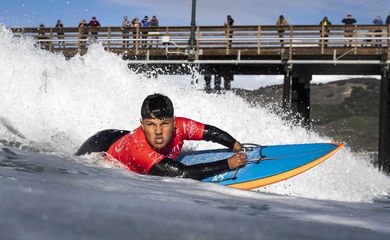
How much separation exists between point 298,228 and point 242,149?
371cm

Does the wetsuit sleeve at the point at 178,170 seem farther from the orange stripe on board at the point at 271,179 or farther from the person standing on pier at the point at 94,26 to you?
the person standing on pier at the point at 94,26

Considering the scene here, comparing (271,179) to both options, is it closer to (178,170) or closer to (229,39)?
(178,170)

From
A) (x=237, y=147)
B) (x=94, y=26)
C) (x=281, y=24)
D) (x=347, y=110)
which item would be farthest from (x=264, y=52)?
(x=347, y=110)

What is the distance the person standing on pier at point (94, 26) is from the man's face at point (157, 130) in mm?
14109

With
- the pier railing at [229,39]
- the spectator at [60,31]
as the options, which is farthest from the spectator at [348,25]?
the spectator at [60,31]

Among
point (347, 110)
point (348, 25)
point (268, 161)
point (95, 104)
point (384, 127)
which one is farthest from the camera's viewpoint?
point (347, 110)

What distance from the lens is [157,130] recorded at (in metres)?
4.72

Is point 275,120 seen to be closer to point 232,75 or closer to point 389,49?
point 389,49

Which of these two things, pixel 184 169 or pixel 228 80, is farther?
pixel 228 80

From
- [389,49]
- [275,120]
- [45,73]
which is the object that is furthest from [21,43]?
[389,49]

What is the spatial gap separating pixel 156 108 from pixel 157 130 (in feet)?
0.65

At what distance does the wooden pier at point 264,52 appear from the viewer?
1576 cm

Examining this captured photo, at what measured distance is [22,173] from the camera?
2.91m

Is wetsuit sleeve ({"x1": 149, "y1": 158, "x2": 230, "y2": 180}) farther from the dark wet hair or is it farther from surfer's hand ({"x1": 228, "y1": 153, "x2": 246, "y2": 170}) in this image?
the dark wet hair
